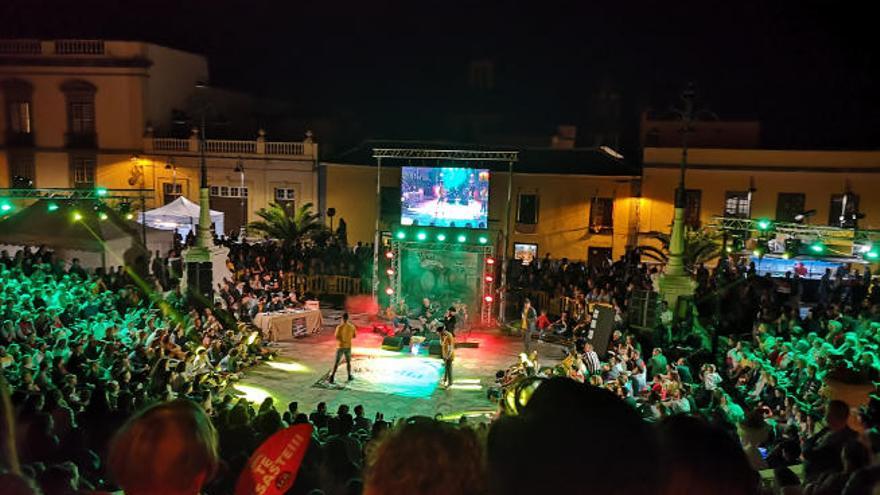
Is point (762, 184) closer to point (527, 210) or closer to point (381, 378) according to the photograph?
point (527, 210)

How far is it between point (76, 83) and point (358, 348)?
898 inches

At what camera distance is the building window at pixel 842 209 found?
25578 mm

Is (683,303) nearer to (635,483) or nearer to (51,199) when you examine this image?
(635,483)

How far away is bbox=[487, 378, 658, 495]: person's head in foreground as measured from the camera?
5.24 ft

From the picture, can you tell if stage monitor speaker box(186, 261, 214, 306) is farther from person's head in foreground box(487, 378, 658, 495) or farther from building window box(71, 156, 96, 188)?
person's head in foreground box(487, 378, 658, 495)

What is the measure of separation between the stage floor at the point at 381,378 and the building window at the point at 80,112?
20123mm

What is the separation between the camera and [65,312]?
49.9ft

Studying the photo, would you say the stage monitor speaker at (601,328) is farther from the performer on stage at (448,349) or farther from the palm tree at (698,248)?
the palm tree at (698,248)

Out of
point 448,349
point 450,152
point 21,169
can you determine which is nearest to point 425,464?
point 448,349

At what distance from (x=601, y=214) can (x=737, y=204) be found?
5.37 m

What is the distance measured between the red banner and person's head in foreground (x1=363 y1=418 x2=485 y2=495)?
246cm

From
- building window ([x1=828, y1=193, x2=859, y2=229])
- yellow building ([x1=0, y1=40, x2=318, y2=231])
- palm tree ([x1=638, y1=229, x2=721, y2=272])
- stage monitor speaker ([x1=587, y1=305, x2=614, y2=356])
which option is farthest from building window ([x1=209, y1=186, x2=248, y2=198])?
building window ([x1=828, y1=193, x2=859, y2=229])

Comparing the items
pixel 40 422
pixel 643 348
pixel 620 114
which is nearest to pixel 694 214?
pixel 620 114

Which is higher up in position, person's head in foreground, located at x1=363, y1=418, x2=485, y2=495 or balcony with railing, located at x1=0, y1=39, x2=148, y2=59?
balcony with railing, located at x1=0, y1=39, x2=148, y2=59
